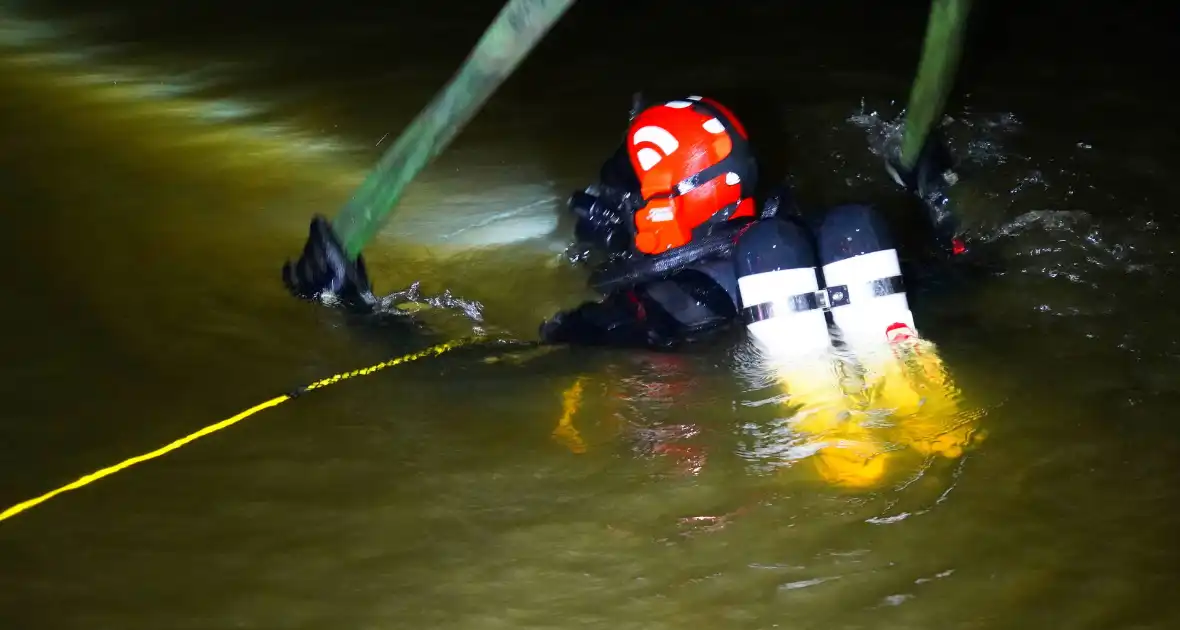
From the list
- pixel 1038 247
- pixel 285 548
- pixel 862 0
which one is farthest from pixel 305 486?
pixel 862 0

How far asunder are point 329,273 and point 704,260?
1.45m

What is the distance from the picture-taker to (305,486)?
300 cm

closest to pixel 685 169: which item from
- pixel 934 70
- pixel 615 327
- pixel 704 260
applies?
pixel 704 260

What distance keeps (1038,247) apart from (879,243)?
138 centimetres

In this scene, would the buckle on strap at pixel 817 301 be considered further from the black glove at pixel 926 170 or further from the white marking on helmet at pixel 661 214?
the black glove at pixel 926 170

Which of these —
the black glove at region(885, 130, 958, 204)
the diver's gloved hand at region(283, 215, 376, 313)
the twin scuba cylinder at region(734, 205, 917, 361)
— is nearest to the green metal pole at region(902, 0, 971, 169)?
the black glove at region(885, 130, 958, 204)

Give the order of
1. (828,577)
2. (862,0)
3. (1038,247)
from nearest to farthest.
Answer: (828,577), (1038,247), (862,0)

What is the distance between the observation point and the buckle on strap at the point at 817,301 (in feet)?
12.2

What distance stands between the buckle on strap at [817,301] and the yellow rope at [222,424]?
3.68ft

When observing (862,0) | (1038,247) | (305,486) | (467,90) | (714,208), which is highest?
(862,0)

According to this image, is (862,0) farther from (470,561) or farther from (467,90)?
(470,561)

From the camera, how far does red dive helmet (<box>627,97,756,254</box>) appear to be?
160 inches

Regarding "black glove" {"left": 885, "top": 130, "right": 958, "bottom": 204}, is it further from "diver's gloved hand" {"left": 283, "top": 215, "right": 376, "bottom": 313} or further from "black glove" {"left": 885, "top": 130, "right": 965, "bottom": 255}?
"diver's gloved hand" {"left": 283, "top": 215, "right": 376, "bottom": 313}

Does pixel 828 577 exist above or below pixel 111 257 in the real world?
below
